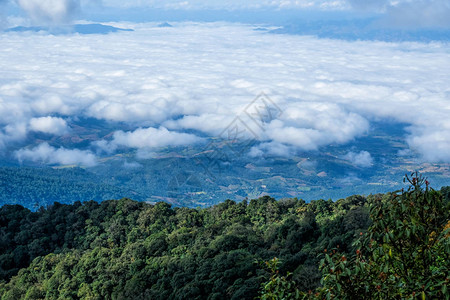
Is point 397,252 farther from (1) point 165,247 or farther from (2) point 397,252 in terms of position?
(1) point 165,247

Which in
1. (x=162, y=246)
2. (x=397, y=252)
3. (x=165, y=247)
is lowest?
(x=165, y=247)

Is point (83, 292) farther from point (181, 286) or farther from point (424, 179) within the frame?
point (424, 179)

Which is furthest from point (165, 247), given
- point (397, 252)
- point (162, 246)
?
point (397, 252)

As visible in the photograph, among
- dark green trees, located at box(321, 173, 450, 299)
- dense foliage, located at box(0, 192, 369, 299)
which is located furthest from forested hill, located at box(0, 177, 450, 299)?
dark green trees, located at box(321, 173, 450, 299)

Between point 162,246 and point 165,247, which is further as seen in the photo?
point 165,247

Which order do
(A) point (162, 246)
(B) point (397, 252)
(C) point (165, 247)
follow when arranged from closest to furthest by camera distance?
(B) point (397, 252)
(A) point (162, 246)
(C) point (165, 247)

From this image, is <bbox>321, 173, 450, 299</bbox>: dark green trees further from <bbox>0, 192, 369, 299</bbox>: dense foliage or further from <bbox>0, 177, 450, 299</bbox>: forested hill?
<bbox>0, 177, 450, 299</bbox>: forested hill

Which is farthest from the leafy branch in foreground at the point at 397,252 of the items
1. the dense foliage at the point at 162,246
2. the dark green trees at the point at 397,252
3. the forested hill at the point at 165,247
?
the forested hill at the point at 165,247

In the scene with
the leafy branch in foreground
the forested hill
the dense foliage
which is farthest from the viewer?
the dense foliage
